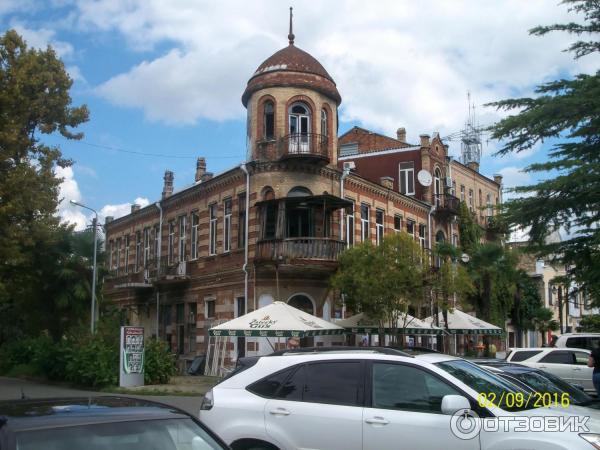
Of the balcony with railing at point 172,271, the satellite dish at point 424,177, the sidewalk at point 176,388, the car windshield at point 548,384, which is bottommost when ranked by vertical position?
the sidewalk at point 176,388

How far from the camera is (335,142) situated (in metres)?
29.5

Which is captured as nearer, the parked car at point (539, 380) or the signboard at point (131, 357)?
the parked car at point (539, 380)

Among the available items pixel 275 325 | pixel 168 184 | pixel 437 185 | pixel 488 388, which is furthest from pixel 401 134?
pixel 488 388

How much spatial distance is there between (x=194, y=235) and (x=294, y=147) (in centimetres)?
845

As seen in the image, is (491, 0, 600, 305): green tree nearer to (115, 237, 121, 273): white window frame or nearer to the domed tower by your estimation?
the domed tower

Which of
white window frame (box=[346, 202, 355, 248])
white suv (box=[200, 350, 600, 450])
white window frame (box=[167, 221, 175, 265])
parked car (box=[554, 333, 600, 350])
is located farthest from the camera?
white window frame (box=[167, 221, 175, 265])

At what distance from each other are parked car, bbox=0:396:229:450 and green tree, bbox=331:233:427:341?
777 inches

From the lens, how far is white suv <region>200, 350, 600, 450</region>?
614cm

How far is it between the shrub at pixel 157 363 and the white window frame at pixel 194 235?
9.31 meters

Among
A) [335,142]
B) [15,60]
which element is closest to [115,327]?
[15,60]

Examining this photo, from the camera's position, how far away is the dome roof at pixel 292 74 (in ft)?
92.6

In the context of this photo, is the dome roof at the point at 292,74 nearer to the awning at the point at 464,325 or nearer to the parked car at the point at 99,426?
the awning at the point at 464,325

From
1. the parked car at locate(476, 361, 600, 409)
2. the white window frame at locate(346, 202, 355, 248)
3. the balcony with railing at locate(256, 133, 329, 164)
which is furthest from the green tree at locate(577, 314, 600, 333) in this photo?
the parked car at locate(476, 361, 600, 409)

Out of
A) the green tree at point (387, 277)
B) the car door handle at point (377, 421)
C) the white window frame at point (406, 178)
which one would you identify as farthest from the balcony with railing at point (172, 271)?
the car door handle at point (377, 421)
